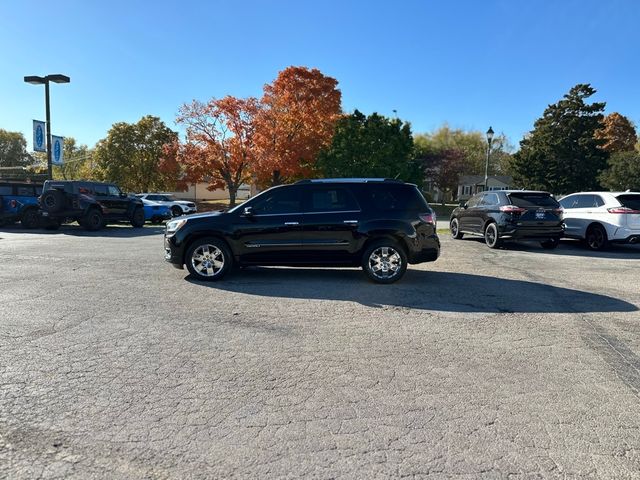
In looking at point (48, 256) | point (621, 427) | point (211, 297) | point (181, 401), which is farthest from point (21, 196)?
point (621, 427)

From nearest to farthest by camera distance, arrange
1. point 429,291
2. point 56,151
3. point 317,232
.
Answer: point 429,291, point 317,232, point 56,151

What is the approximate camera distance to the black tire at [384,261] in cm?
762

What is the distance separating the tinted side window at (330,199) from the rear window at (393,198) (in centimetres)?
37

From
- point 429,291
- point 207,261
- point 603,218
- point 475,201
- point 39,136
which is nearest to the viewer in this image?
point 429,291

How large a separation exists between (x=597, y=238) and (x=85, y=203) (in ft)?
60.2

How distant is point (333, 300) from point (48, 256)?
26.1ft

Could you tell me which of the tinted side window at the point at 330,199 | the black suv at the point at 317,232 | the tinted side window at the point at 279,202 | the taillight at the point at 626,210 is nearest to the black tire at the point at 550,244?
the taillight at the point at 626,210

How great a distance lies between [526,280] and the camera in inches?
325

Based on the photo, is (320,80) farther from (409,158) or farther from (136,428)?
(136,428)

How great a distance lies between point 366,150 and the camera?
32812mm

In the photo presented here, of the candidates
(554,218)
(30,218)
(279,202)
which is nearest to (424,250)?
(279,202)

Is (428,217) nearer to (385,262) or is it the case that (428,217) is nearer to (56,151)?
(385,262)

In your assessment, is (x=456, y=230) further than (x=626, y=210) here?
Yes

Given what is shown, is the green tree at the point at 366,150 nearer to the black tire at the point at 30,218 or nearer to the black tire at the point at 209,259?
the black tire at the point at 30,218
